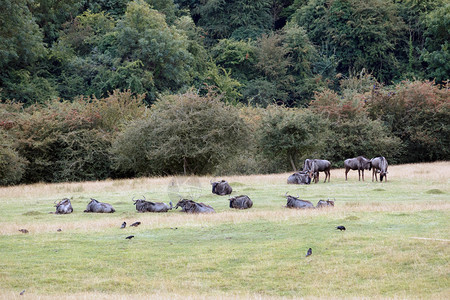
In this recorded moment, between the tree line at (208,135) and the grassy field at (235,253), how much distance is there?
1871cm

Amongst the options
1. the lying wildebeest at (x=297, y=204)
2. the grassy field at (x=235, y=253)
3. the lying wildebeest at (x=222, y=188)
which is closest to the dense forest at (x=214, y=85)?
the lying wildebeest at (x=222, y=188)

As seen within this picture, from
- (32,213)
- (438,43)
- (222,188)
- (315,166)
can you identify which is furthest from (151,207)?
(438,43)

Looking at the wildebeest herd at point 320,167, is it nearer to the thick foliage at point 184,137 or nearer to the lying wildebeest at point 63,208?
the thick foliage at point 184,137

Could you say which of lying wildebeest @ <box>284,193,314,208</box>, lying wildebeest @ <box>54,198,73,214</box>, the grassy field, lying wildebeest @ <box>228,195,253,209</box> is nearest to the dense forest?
lying wildebeest @ <box>228,195,253,209</box>

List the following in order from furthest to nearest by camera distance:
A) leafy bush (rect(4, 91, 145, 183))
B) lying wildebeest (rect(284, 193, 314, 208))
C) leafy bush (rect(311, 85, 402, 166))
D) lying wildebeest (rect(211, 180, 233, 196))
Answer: leafy bush (rect(311, 85, 402, 166))
leafy bush (rect(4, 91, 145, 183))
lying wildebeest (rect(211, 180, 233, 196))
lying wildebeest (rect(284, 193, 314, 208))

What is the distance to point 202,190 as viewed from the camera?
29281mm

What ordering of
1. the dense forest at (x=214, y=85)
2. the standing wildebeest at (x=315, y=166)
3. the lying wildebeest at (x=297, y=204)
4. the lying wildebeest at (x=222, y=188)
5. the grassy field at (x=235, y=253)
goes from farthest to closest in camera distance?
the dense forest at (x=214, y=85)
the standing wildebeest at (x=315, y=166)
the lying wildebeest at (x=222, y=188)
the lying wildebeest at (x=297, y=204)
the grassy field at (x=235, y=253)

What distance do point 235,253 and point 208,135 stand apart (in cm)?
2574

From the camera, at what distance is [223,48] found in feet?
255

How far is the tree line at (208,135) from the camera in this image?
133 ft

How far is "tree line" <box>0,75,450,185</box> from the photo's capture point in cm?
4044

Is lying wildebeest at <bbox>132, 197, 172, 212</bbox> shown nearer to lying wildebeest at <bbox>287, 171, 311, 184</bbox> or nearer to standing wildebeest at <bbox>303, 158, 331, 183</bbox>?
lying wildebeest at <bbox>287, 171, 311, 184</bbox>

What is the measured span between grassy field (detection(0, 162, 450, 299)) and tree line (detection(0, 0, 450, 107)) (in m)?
44.6

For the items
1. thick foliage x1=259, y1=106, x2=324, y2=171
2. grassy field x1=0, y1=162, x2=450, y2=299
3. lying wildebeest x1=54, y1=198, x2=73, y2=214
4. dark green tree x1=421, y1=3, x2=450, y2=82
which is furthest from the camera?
dark green tree x1=421, y1=3, x2=450, y2=82
